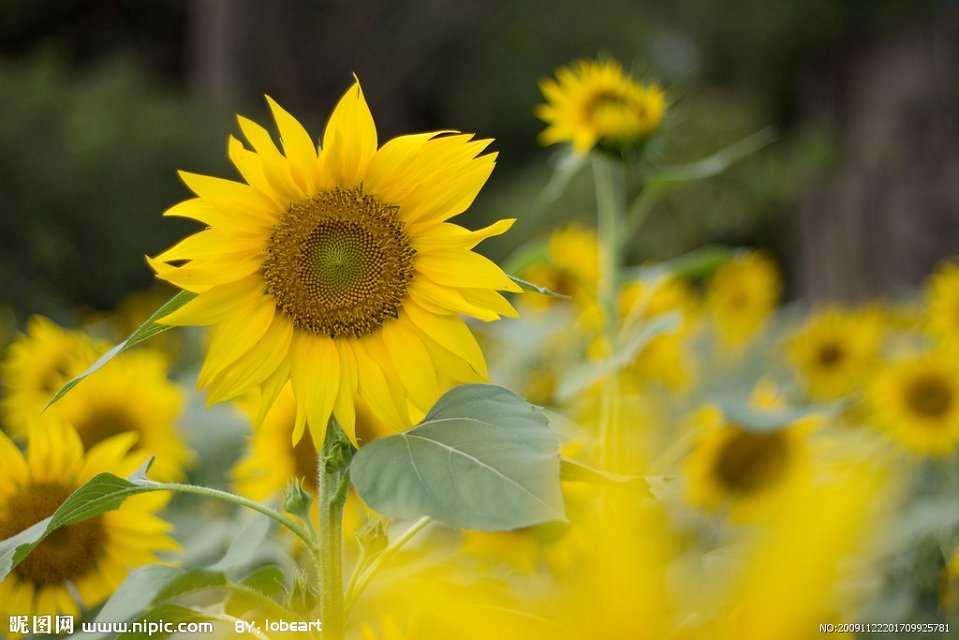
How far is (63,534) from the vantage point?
0.61m

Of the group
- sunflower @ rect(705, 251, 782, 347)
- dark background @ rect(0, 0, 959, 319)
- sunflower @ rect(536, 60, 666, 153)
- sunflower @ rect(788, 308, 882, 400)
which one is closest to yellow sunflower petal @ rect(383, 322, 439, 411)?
sunflower @ rect(536, 60, 666, 153)

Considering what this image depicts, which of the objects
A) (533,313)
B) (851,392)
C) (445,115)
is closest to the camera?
(533,313)

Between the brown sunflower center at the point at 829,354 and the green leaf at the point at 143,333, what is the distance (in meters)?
1.38

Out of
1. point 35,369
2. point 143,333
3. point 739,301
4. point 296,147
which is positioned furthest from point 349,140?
point 739,301

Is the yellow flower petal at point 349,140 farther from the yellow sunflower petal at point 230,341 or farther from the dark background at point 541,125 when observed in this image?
the dark background at point 541,125

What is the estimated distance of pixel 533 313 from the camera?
52.4 inches

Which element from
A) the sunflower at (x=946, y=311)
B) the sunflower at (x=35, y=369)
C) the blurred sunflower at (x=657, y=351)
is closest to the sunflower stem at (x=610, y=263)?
the blurred sunflower at (x=657, y=351)

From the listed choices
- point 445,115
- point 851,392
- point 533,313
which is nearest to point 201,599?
point 533,313

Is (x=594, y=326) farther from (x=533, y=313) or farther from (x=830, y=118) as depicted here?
(x=830, y=118)

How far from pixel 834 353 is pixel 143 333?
1.44m

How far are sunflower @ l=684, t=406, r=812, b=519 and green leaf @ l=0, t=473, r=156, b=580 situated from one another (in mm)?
684

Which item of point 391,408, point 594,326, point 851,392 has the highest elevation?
point 851,392

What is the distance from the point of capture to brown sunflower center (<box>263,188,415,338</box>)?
0.49 metres

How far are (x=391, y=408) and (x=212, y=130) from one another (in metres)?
4.51
